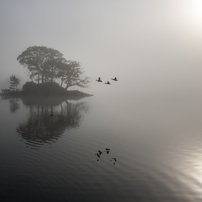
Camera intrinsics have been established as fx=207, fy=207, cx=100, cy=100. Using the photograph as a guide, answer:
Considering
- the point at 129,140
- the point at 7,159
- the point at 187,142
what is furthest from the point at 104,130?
the point at 7,159

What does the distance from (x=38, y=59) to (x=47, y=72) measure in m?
5.82

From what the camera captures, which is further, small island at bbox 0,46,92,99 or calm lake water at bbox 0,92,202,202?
small island at bbox 0,46,92,99

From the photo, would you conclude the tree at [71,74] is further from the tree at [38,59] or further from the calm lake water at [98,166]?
the calm lake water at [98,166]

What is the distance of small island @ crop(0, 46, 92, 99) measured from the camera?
74000 millimetres

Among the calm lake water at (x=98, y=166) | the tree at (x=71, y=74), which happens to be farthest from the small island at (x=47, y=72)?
the calm lake water at (x=98, y=166)

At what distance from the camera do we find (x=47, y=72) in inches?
2963

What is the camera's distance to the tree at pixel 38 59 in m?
74.8

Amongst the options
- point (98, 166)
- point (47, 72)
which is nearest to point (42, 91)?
point (47, 72)

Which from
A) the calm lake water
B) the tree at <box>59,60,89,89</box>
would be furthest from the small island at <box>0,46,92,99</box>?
the calm lake water

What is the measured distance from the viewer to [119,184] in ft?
35.0

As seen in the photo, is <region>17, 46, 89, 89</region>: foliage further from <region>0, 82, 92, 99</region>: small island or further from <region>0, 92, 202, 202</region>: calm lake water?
<region>0, 92, 202, 202</region>: calm lake water

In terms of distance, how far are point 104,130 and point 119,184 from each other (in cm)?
1294

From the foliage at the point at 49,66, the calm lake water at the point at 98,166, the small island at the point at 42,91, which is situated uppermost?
the foliage at the point at 49,66

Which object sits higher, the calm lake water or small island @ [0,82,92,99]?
small island @ [0,82,92,99]
